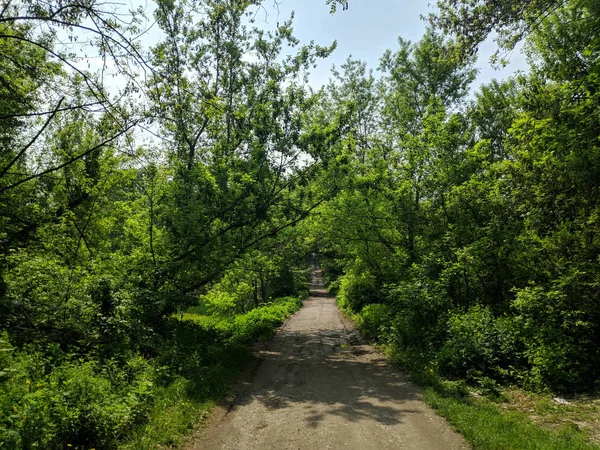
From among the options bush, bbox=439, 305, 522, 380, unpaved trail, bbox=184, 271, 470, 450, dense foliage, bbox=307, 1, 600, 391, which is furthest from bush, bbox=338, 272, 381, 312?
bush, bbox=439, 305, 522, 380

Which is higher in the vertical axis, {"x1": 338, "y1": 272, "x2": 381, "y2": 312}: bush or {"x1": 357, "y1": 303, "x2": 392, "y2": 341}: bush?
{"x1": 338, "y1": 272, "x2": 381, "y2": 312}: bush

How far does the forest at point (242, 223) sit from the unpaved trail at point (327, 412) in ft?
2.61

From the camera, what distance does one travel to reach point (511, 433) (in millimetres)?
5711

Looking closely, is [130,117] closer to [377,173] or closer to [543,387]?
[543,387]

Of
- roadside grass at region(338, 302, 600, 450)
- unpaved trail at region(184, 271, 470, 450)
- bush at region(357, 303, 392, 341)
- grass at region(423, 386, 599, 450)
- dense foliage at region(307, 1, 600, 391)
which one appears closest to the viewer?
grass at region(423, 386, 599, 450)

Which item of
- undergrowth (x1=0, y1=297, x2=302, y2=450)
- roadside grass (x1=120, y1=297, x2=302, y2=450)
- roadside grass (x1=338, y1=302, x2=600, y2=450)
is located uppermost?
undergrowth (x1=0, y1=297, x2=302, y2=450)

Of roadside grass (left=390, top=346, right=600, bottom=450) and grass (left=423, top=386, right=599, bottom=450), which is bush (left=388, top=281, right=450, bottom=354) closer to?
roadside grass (left=390, top=346, right=600, bottom=450)

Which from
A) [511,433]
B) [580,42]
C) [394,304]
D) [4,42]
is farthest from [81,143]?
[580,42]

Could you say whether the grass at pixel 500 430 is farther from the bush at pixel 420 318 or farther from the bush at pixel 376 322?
the bush at pixel 376 322

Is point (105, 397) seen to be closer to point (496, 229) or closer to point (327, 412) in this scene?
point (327, 412)

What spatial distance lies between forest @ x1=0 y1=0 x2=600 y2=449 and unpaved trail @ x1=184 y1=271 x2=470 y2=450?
0.80 m

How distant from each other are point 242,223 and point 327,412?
756cm

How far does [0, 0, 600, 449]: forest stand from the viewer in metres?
5.80

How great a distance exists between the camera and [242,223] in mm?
13125
